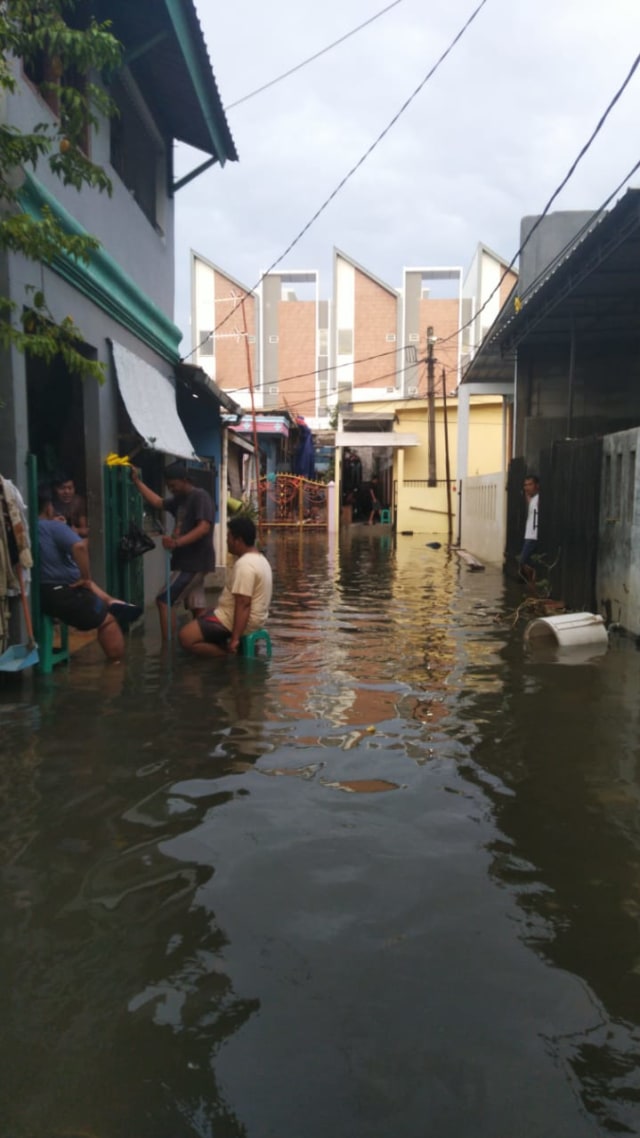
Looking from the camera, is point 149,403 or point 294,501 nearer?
point 149,403

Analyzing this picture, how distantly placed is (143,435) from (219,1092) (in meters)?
7.56

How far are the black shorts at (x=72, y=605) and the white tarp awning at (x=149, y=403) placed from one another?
267 cm

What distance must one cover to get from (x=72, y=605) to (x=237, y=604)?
1.30 metres

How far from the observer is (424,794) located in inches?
172

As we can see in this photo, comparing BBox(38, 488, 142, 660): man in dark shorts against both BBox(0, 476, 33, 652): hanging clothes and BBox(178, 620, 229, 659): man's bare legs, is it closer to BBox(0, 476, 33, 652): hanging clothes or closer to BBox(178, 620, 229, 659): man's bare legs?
BBox(0, 476, 33, 652): hanging clothes

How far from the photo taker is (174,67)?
996cm

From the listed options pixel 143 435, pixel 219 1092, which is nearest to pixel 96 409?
pixel 143 435

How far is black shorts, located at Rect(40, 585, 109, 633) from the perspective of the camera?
6691mm

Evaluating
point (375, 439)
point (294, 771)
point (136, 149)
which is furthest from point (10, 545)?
point (375, 439)

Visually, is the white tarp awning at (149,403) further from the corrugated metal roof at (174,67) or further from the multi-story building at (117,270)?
the corrugated metal roof at (174,67)

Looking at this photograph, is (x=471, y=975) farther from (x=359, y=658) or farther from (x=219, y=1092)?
(x=359, y=658)

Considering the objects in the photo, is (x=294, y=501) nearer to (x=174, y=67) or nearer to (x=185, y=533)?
(x=174, y=67)

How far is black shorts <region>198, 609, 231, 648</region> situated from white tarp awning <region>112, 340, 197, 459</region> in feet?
8.36

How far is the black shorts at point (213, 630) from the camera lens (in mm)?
7430
